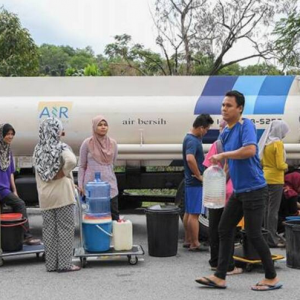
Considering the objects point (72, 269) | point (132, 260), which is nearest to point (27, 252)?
point (72, 269)

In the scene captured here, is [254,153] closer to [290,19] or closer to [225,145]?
[225,145]

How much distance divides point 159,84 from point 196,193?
178 centimetres

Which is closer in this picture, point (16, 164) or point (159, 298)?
point (159, 298)

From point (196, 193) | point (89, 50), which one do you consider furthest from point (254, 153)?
point (89, 50)

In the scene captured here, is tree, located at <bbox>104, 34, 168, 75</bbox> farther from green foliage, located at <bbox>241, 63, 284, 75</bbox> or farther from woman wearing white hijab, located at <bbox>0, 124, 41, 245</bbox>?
woman wearing white hijab, located at <bbox>0, 124, 41, 245</bbox>

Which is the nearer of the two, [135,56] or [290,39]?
[290,39]

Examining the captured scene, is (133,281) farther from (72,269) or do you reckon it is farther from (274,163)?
(274,163)

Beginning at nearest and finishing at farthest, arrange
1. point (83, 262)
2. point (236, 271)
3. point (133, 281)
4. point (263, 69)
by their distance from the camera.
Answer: point (133, 281)
point (236, 271)
point (83, 262)
point (263, 69)

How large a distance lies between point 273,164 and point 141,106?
6.44 ft

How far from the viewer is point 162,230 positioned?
6.43 m

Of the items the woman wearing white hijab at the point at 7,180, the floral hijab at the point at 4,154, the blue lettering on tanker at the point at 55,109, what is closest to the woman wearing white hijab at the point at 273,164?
the blue lettering on tanker at the point at 55,109

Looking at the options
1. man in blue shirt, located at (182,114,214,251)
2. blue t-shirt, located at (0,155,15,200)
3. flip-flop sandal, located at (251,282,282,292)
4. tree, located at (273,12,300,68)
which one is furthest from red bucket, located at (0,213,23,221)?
tree, located at (273,12,300,68)

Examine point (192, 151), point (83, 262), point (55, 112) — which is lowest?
point (83, 262)

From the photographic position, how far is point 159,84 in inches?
300
